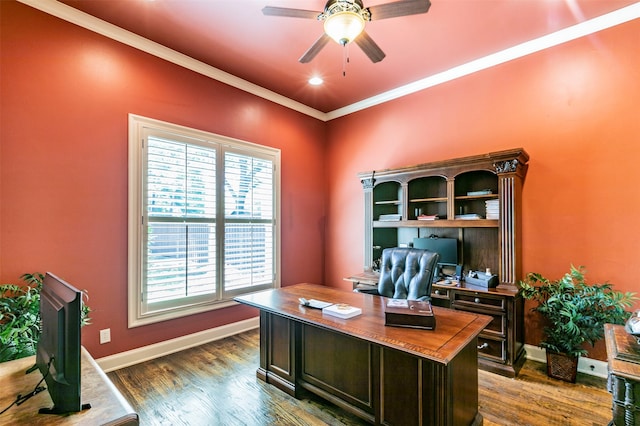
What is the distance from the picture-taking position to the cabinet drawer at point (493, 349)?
109 inches

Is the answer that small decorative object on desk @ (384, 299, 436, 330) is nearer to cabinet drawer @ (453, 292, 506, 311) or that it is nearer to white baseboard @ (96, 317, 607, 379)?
cabinet drawer @ (453, 292, 506, 311)

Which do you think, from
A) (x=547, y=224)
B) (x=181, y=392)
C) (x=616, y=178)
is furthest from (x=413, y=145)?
(x=181, y=392)

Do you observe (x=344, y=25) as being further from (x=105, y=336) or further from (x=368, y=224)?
(x=105, y=336)

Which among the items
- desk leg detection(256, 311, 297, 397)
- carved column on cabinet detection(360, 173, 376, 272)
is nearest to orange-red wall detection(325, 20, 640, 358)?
carved column on cabinet detection(360, 173, 376, 272)

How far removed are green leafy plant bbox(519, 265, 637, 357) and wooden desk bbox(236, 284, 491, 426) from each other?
1.20m

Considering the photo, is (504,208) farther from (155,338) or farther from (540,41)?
(155,338)

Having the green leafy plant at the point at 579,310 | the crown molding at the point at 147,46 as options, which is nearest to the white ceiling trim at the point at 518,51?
the crown molding at the point at 147,46

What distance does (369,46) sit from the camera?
243 centimetres

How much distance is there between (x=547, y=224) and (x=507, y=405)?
1745 millimetres

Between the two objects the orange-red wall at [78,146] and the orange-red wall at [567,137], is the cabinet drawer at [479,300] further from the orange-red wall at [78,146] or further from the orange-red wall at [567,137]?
the orange-red wall at [78,146]

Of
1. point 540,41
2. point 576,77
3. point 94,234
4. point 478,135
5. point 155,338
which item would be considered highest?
point 540,41

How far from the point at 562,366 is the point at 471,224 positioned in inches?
56.2

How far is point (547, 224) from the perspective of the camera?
3006 mm

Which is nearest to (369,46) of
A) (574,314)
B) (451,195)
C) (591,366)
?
(451,195)
